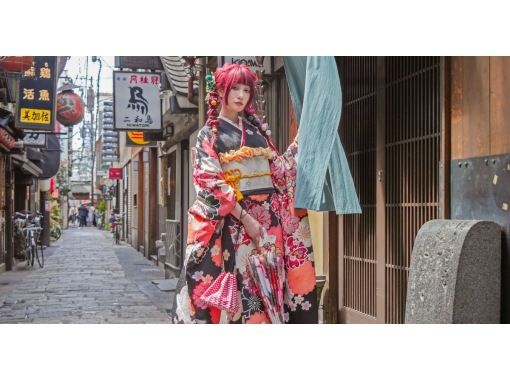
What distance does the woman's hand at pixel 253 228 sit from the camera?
4094 mm

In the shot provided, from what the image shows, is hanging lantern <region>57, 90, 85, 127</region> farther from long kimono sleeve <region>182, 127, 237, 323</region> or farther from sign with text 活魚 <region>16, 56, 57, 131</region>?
long kimono sleeve <region>182, 127, 237, 323</region>

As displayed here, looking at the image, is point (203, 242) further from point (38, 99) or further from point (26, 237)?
point (26, 237)

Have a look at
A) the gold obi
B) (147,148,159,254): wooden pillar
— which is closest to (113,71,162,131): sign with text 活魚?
(147,148,159,254): wooden pillar

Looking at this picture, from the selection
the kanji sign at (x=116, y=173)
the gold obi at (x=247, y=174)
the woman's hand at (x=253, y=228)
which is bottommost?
the woman's hand at (x=253, y=228)

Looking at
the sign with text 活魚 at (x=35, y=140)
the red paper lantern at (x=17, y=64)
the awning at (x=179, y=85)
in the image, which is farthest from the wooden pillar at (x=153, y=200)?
the red paper lantern at (x=17, y=64)

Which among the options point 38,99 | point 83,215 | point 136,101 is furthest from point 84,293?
point 83,215

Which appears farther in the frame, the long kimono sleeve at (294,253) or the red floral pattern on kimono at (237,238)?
the long kimono sleeve at (294,253)

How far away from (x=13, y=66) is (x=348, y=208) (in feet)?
20.6

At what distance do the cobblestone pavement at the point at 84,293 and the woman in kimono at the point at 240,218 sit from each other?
10.5 feet

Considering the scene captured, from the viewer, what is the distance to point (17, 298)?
31.0 feet

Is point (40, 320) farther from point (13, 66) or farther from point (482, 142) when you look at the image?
point (482, 142)

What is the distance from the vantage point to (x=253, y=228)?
410 cm

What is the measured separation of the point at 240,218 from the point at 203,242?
0.26 metres

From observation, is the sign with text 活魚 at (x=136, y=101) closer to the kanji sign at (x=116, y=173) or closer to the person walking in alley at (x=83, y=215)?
the kanji sign at (x=116, y=173)
